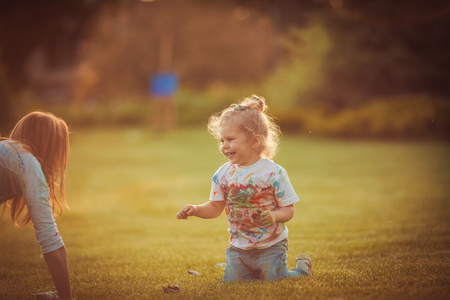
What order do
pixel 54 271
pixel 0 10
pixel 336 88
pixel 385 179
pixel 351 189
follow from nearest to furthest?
pixel 54 271 → pixel 351 189 → pixel 385 179 → pixel 0 10 → pixel 336 88

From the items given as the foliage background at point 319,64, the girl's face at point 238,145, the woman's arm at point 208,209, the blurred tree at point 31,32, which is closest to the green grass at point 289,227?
the woman's arm at point 208,209

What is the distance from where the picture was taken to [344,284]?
3197 millimetres

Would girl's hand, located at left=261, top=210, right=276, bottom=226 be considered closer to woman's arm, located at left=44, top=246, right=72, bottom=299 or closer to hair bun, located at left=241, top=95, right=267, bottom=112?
hair bun, located at left=241, top=95, right=267, bottom=112

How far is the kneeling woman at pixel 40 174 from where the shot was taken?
2.94 meters

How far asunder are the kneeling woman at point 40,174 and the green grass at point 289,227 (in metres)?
0.54

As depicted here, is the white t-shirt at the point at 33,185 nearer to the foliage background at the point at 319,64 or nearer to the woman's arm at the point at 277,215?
the woman's arm at the point at 277,215

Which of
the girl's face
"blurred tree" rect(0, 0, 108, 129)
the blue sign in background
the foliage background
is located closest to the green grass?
the girl's face

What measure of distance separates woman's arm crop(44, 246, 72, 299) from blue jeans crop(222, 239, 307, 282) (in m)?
1.12

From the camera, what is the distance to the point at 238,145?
11.3 ft

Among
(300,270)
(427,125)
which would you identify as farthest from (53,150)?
(427,125)

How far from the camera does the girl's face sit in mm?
3441

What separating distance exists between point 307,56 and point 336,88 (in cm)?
205

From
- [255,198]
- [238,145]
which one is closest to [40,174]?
[238,145]

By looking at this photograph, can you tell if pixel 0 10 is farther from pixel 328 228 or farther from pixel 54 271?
pixel 54 271
